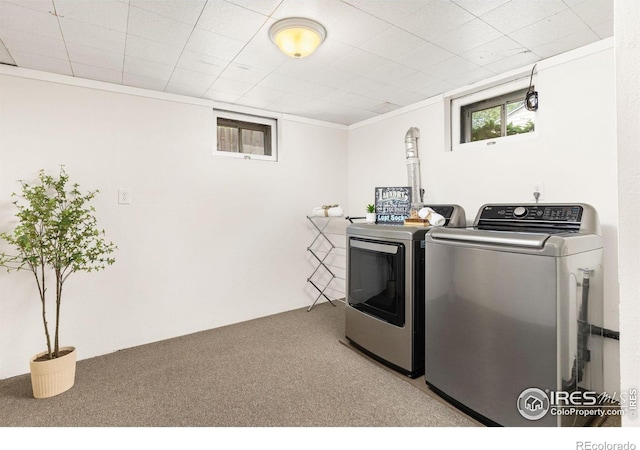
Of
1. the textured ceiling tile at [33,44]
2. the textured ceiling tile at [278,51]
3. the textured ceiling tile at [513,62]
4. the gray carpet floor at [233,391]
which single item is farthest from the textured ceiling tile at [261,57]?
the gray carpet floor at [233,391]

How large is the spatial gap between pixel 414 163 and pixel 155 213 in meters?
2.37

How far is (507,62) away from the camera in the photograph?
7.17 ft

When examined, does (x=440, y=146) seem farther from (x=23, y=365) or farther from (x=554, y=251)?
(x=23, y=365)

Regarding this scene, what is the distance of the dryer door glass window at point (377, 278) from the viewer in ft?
7.09

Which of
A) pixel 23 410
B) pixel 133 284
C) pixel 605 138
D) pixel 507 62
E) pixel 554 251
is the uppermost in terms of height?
pixel 507 62

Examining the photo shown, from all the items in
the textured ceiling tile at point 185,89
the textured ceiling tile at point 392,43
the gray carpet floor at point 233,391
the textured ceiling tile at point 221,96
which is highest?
the textured ceiling tile at point 221,96

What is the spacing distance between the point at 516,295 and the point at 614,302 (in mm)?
871

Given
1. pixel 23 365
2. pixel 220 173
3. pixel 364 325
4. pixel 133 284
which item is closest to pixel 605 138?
pixel 364 325

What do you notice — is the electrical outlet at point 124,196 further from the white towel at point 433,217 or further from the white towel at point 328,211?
the white towel at point 433,217

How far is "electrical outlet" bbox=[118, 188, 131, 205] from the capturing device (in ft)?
8.48

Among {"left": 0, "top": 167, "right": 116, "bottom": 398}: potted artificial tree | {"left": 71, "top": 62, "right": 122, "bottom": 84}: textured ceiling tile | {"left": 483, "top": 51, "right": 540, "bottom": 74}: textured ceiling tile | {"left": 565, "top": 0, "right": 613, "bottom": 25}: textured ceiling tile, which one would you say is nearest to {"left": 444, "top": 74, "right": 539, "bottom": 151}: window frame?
{"left": 483, "top": 51, "right": 540, "bottom": 74}: textured ceiling tile

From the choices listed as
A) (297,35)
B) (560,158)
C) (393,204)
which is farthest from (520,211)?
(297,35)

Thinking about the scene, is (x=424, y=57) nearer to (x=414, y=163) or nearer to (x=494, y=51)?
(x=494, y=51)

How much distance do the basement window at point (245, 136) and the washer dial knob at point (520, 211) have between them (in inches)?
90.4
